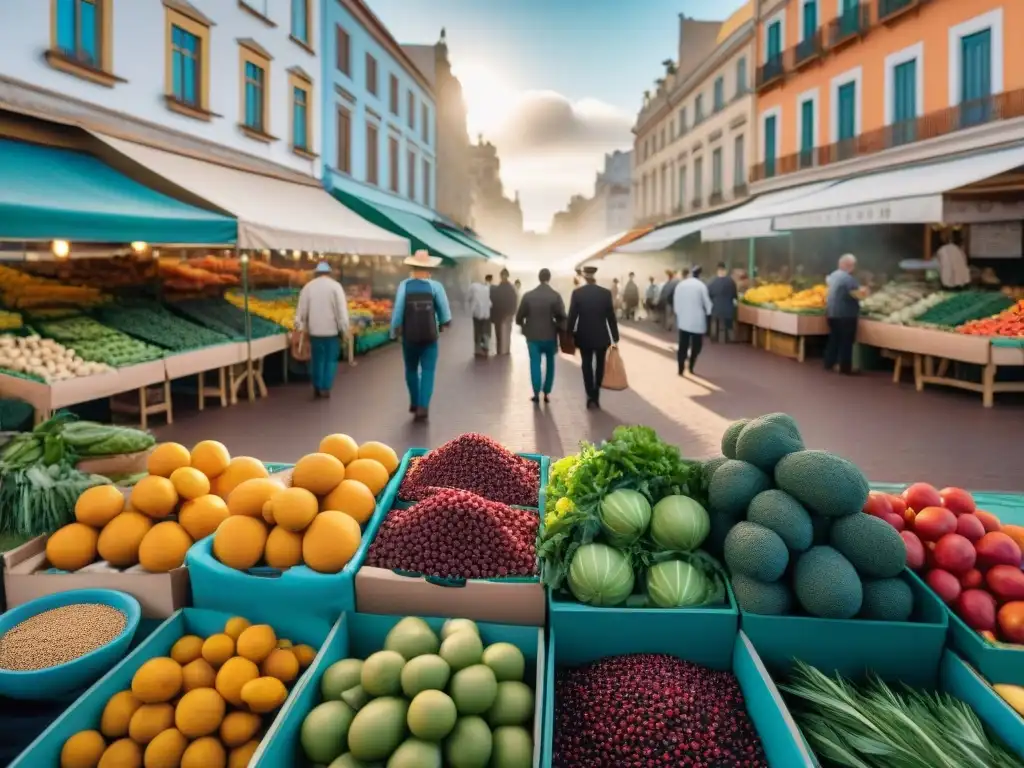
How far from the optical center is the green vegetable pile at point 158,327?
9.54 metres

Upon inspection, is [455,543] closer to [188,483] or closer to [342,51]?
[188,483]

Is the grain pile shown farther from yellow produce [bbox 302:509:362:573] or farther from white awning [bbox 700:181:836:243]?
white awning [bbox 700:181:836:243]

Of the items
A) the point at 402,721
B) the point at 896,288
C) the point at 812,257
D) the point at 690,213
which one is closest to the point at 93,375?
the point at 402,721

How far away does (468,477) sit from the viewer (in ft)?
13.1

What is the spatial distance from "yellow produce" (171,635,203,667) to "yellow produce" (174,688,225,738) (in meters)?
0.27

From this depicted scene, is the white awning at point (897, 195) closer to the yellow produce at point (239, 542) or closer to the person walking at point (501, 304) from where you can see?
the person walking at point (501, 304)

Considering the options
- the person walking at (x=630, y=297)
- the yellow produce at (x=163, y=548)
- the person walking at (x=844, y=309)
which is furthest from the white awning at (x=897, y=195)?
the yellow produce at (x=163, y=548)

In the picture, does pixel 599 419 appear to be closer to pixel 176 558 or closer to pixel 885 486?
pixel 885 486

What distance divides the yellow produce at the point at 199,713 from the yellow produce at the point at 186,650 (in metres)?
0.27

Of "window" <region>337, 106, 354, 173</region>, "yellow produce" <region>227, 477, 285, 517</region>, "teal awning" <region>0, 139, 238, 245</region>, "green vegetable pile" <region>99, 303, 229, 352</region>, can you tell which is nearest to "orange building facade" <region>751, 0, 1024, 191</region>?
"window" <region>337, 106, 354, 173</region>

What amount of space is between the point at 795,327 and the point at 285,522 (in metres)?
13.4

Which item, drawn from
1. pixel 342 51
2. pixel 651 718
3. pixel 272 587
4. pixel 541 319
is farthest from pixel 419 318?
pixel 342 51

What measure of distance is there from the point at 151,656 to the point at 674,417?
7.42 m

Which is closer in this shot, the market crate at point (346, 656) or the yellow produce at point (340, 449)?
the market crate at point (346, 656)
